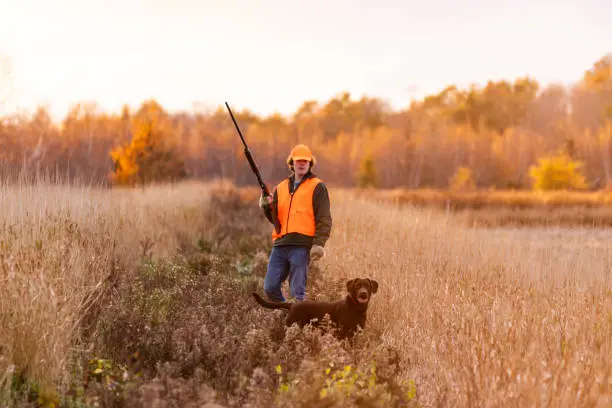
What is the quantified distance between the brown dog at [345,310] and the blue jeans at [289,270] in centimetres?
94

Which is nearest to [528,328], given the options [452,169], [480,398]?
[480,398]

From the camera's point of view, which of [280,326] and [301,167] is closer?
[280,326]

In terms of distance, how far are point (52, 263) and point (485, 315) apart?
11.1ft

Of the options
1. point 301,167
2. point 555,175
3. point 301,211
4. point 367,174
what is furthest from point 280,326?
point 367,174

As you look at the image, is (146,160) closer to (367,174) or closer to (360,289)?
(360,289)

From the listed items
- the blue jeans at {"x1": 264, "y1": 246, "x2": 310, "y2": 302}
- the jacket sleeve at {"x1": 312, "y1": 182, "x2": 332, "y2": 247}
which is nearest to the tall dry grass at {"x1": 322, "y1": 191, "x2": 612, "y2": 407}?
the blue jeans at {"x1": 264, "y1": 246, "x2": 310, "y2": 302}

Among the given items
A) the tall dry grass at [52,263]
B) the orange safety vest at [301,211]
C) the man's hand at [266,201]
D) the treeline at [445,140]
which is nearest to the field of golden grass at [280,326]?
the tall dry grass at [52,263]

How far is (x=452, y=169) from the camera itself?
2479 inches

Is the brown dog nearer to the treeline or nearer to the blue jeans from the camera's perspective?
the blue jeans

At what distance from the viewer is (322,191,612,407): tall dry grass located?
3734 millimetres

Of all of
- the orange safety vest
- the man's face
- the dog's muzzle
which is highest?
the man's face

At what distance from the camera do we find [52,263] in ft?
16.6

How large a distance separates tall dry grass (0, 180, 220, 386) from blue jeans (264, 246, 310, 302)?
160 cm

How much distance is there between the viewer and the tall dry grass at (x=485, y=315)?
3.73 metres
